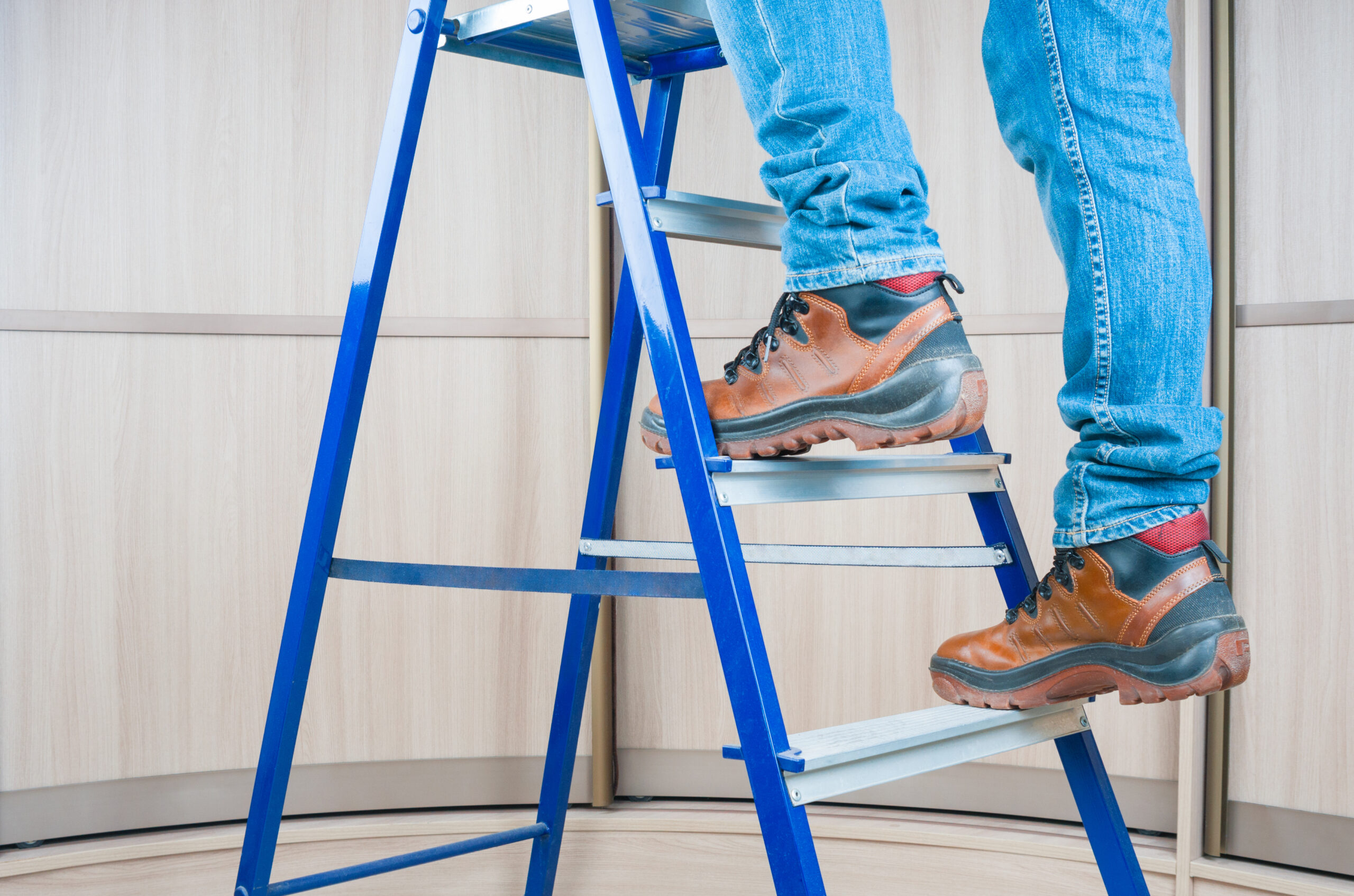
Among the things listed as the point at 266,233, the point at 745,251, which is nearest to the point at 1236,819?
the point at 745,251

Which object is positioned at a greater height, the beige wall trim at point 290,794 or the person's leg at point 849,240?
the person's leg at point 849,240

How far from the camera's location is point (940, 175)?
1859 millimetres

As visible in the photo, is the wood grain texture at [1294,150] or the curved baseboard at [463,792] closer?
the wood grain texture at [1294,150]

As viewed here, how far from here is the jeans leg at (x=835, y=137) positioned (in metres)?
0.81

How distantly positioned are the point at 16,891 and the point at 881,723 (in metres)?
1.40

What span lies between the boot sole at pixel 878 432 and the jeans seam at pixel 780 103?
0.12m

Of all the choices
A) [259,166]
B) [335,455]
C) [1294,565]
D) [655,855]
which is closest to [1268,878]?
[1294,565]

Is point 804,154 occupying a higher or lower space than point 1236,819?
higher

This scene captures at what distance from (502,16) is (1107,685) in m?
0.89

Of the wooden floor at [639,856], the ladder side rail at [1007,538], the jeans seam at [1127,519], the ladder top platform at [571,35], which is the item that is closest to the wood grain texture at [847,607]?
the wooden floor at [639,856]

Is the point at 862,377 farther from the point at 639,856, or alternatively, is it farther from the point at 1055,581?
the point at 639,856

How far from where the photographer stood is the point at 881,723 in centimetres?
96

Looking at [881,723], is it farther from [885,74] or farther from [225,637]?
[225,637]

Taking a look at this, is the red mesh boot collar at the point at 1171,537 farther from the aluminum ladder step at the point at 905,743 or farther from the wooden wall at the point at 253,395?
the wooden wall at the point at 253,395
